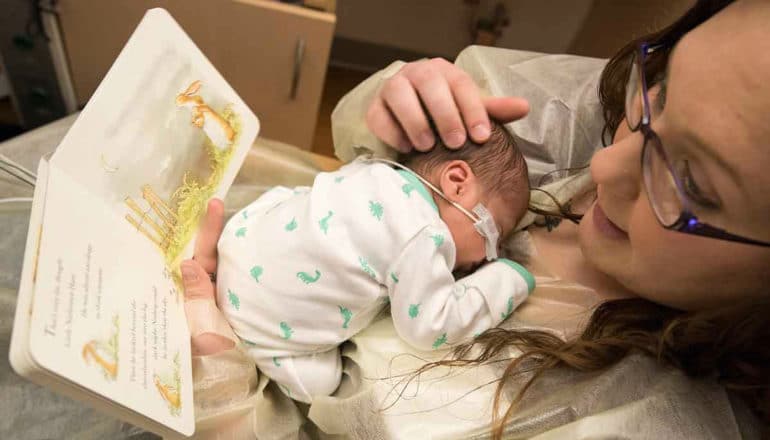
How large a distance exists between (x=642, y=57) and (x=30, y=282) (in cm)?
61

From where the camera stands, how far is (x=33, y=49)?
1.32 m

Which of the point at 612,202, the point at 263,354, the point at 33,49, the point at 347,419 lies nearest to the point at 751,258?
the point at 612,202

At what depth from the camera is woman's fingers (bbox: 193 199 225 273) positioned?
0.70m

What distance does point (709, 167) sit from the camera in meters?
0.45

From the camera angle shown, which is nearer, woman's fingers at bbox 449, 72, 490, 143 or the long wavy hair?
the long wavy hair

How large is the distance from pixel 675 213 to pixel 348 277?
0.36 meters

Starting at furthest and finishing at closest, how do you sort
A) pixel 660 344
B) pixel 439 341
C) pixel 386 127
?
pixel 386 127 → pixel 439 341 → pixel 660 344

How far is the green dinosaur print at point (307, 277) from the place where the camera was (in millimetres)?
667

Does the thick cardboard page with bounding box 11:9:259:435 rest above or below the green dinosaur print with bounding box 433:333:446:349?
above

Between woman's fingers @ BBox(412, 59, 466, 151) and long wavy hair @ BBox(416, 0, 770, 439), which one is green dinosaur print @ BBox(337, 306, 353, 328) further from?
woman's fingers @ BBox(412, 59, 466, 151)

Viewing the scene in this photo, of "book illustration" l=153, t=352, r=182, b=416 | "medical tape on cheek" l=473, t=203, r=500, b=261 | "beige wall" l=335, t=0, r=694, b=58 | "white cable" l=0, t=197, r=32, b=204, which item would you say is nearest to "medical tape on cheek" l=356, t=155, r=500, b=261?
"medical tape on cheek" l=473, t=203, r=500, b=261

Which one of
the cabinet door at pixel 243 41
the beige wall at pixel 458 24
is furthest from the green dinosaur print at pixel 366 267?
the beige wall at pixel 458 24

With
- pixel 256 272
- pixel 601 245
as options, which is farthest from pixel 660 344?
pixel 256 272

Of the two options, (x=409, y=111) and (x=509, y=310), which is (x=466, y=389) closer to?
(x=509, y=310)
